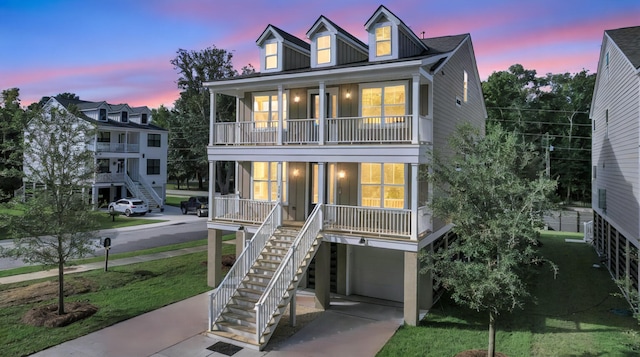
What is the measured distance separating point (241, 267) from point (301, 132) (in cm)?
505

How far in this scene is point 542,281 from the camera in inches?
598

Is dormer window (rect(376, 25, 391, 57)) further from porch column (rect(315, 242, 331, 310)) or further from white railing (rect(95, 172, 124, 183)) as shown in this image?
white railing (rect(95, 172, 124, 183))

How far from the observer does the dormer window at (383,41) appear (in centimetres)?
1323

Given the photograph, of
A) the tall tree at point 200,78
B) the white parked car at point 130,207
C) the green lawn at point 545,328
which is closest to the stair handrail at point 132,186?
the white parked car at point 130,207

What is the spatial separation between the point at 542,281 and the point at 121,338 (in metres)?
14.8

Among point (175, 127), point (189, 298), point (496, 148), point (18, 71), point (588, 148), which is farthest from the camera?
point (175, 127)

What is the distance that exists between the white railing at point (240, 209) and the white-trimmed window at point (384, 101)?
4.76 meters

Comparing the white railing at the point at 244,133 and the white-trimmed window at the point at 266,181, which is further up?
the white railing at the point at 244,133

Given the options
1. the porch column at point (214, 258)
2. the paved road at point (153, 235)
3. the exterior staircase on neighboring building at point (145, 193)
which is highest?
the exterior staircase on neighboring building at point (145, 193)

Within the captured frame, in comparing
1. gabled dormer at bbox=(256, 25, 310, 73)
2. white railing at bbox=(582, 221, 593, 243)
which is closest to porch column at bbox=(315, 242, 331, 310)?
gabled dormer at bbox=(256, 25, 310, 73)

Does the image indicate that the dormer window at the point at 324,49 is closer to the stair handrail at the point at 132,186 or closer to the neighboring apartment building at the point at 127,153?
the neighboring apartment building at the point at 127,153

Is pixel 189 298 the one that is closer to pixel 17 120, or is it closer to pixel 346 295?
pixel 346 295

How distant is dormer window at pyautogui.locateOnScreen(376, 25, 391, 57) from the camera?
13.2 meters

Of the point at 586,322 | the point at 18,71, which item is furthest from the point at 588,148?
the point at 18,71
